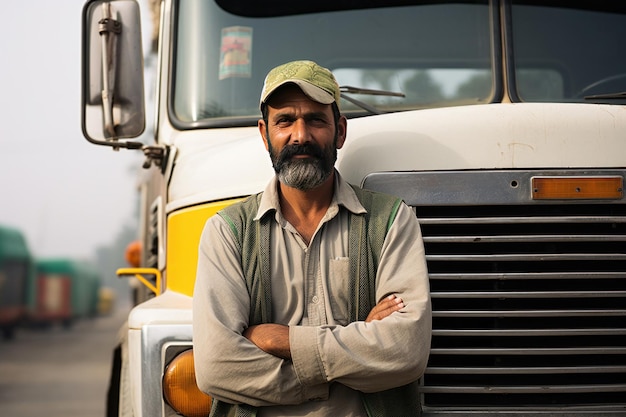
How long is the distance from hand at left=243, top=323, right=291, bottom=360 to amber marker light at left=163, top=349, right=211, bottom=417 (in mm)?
362

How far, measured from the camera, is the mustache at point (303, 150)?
3004 millimetres

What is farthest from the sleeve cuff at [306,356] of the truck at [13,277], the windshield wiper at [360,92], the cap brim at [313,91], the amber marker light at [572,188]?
the truck at [13,277]

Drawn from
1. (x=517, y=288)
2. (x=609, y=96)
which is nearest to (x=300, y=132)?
(x=517, y=288)

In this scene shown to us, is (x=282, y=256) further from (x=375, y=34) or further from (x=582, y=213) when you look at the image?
(x=375, y=34)

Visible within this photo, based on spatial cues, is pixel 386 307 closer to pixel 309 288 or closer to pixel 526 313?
pixel 309 288

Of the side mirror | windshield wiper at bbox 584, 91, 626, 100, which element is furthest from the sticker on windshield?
windshield wiper at bbox 584, 91, 626, 100

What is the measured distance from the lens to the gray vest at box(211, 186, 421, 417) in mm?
2988

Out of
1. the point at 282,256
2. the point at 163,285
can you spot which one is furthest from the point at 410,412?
the point at 163,285

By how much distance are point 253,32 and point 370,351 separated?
5.92ft

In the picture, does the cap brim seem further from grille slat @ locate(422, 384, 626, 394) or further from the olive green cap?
grille slat @ locate(422, 384, 626, 394)

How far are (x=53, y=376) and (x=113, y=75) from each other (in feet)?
51.1

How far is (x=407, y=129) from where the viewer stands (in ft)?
11.0

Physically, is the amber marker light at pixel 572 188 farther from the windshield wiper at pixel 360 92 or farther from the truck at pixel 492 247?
the windshield wiper at pixel 360 92

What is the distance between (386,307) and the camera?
9.59 feet
